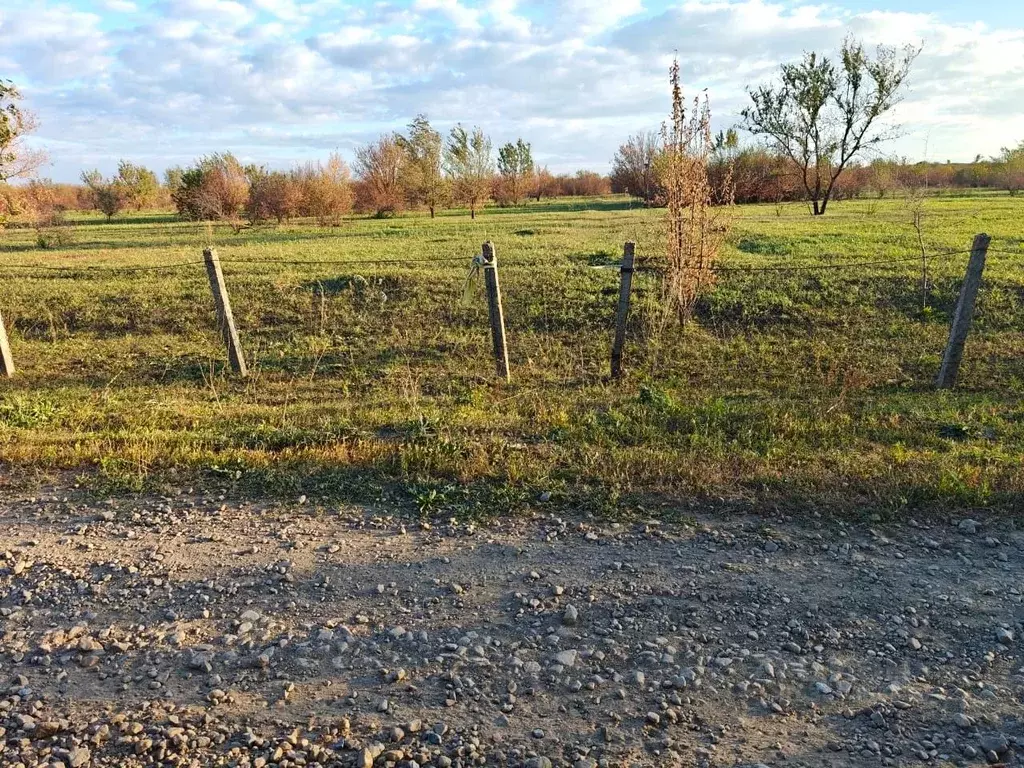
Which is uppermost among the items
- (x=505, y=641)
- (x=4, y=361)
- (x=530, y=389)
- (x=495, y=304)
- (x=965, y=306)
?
(x=495, y=304)

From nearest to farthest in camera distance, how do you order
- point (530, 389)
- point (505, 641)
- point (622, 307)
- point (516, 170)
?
1. point (505, 641)
2. point (530, 389)
3. point (622, 307)
4. point (516, 170)

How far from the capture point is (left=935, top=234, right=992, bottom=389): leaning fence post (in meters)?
7.14

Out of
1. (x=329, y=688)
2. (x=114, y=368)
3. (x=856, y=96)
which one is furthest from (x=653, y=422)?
(x=856, y=96)

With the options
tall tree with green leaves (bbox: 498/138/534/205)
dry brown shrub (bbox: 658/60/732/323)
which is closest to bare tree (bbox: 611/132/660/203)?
tall tree with green leaves (bbox: 498/138/534/205)

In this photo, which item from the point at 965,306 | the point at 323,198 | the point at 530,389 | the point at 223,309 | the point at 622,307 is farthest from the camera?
the point at 323,198

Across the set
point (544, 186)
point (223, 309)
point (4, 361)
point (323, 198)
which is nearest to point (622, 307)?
point (223, 309)

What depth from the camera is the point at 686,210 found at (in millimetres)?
10812

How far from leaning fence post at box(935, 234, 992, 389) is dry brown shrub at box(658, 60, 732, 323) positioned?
3.63 meters

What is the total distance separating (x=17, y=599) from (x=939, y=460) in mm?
5786

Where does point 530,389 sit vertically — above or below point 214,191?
below

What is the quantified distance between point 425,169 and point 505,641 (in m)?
45.4

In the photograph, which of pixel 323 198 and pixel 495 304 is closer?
pixel 495 304

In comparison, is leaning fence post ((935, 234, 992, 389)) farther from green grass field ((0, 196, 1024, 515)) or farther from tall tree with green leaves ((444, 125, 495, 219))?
tall tree with green leaves ((444, 125, 495, 219))

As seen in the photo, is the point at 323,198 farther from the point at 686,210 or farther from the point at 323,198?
the point at 686,210
